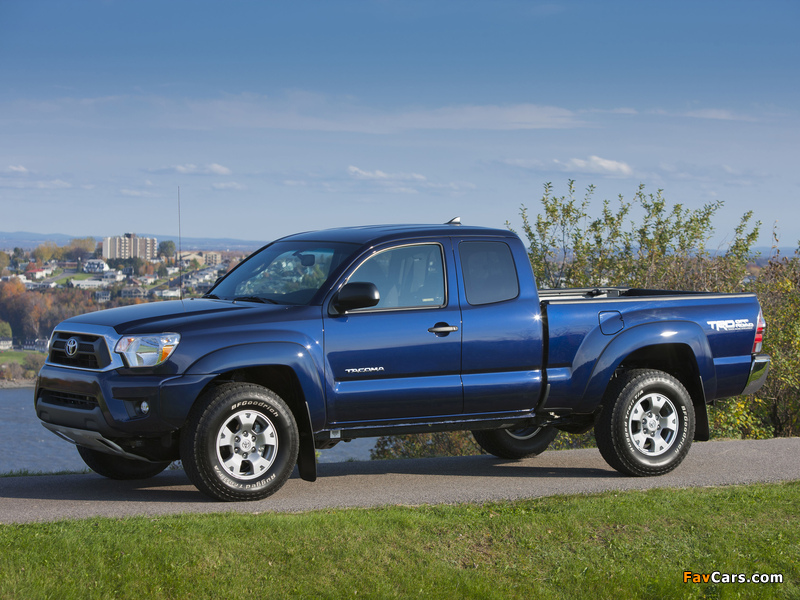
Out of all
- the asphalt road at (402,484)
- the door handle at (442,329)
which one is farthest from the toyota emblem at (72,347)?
the door handle at (442,329)

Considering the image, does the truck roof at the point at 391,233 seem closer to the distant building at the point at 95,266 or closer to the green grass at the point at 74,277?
the distant building at the point at 95,266

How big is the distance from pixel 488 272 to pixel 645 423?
6.80ft

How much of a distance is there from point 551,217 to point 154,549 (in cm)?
2063

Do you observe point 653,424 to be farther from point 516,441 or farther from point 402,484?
point 402,484

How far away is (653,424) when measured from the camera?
27.0 ft

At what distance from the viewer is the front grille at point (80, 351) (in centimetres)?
669

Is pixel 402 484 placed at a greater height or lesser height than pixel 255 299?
lesser

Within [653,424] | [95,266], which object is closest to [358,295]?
[653,424]

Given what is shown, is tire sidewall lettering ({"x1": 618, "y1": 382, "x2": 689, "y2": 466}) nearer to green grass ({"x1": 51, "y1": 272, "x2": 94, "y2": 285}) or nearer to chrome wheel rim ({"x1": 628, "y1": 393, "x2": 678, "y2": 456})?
chrome wheel rim ({"x1": 628, "y1": 393, "x2": 678, "y2": 456})

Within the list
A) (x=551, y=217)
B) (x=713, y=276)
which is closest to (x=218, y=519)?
(x=713, y=276)

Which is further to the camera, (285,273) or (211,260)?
(211,260)

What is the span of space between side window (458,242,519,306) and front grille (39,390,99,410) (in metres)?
3.08

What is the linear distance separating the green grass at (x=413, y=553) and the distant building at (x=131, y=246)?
19456 mm

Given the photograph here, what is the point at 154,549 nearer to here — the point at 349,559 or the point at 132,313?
the point at 349,559
